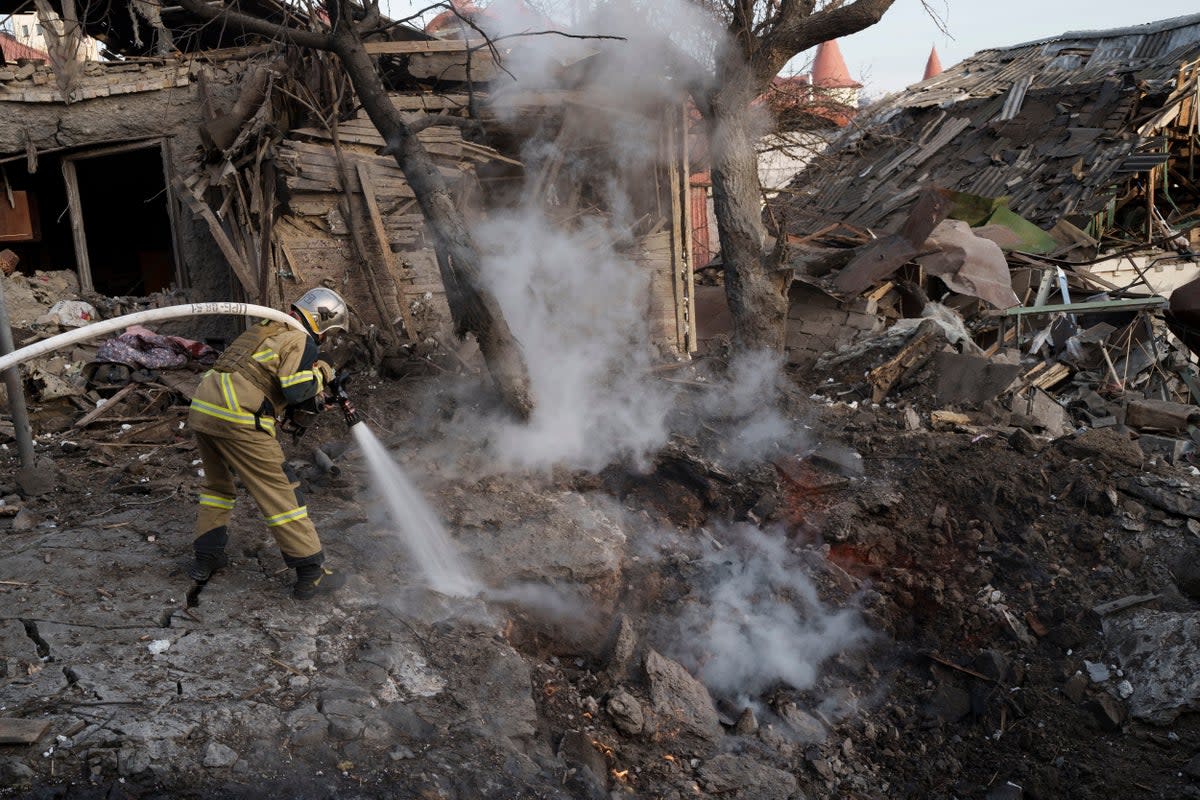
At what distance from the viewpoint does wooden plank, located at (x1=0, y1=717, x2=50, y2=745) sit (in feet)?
10.8

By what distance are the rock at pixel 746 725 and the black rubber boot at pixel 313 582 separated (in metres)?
2.33

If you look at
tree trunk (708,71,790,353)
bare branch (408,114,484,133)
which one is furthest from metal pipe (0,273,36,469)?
tree trunk (708,71,790,353)

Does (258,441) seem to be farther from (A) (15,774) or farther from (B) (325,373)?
(A) (15,774)

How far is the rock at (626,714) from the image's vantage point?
14.0 feet

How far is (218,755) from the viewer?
11.1ft

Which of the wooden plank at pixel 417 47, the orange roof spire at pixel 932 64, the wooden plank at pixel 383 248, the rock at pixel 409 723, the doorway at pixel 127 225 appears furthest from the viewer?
the orange roof spire at pixel 932 64

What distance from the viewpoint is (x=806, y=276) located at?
10.8 m

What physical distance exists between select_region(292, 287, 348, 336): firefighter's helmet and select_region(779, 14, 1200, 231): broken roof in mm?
9734

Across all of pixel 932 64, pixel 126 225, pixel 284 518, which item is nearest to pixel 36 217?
pixel 126 225

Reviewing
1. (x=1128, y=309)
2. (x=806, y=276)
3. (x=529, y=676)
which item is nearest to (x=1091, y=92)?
(x=1128, y=309)

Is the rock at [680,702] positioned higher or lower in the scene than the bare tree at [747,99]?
lower

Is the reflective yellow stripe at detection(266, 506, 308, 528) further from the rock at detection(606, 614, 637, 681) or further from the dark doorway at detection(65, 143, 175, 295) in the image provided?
the dark doorway at detection(65, 143, 175, 295)

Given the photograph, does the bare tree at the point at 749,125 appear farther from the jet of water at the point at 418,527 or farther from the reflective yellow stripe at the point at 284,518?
the reflective yellow stripe at the point at 284,518

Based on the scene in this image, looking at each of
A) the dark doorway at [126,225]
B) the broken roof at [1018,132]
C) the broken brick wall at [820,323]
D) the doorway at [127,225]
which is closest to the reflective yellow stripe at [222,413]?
the broken brick wall at [820,323]
